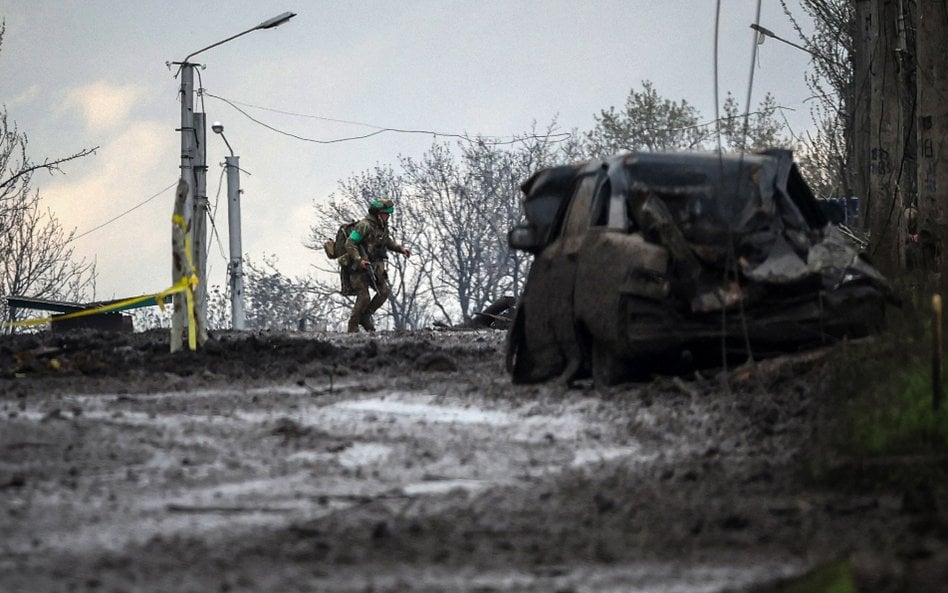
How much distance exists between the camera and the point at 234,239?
4384cm

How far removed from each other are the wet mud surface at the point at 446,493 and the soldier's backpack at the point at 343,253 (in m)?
13.5

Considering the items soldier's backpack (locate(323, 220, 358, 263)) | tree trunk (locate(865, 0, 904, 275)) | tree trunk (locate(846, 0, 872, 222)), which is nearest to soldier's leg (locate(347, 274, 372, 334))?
soldier's backpack (locate(323, 220, 358, 263))

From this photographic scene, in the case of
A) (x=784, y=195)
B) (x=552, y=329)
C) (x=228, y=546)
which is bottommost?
(x=228, y=546)

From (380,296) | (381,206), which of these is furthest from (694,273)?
(380,296)

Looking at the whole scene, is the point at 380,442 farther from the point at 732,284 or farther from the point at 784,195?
the point at 784,195

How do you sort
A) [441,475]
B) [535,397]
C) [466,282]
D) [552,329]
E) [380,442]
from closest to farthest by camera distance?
[441,475], [380,442], [535,397], [552,329], [466,282]

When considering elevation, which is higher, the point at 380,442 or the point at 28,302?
the point at 28,302

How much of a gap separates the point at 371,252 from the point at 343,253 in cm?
48

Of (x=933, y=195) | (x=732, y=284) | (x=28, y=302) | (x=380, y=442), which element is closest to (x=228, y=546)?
(x=380, y=442)

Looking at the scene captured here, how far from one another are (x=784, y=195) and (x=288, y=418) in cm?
398

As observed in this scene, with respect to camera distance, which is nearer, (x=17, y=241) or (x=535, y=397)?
(x=535, y=397)

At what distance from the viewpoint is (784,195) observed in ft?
38.4

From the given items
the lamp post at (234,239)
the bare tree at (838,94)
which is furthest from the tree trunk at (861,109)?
the lamp post at (234,239)

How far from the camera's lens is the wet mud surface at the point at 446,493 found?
5242 millimetres
